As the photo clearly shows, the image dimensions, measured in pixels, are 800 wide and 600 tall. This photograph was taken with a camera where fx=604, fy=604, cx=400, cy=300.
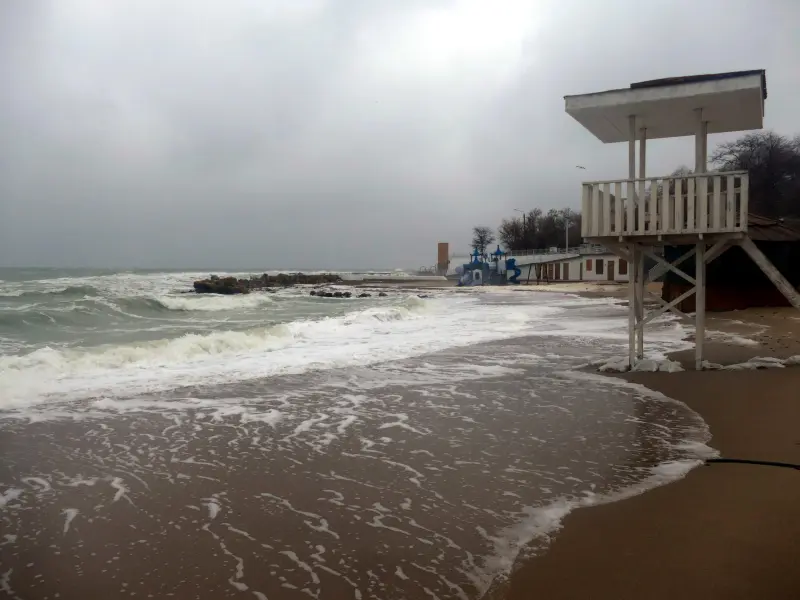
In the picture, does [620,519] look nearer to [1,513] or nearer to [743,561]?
[743,561]

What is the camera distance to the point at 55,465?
5.93 metres

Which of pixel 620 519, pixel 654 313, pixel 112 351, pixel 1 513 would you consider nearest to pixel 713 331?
Result: pixel 654 313

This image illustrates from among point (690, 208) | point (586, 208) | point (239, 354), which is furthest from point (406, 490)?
point (239, 354)

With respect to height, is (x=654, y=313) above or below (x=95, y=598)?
above

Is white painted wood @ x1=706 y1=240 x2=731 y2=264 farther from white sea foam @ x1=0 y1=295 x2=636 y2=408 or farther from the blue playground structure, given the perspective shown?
the blue playground structure

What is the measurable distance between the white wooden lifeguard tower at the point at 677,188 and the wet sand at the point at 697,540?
4.12 m

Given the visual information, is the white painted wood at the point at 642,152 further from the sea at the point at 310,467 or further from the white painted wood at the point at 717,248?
the sea at the point at 310,467

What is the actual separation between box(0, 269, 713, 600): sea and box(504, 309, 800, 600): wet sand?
22cm

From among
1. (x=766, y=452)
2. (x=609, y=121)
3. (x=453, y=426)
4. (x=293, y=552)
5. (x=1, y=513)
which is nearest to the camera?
(x=293, y=552)

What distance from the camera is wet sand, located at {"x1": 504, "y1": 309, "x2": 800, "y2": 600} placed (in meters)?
3.37

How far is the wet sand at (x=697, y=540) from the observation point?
11.1 feet

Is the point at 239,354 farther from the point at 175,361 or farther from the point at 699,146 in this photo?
the point at 699,146

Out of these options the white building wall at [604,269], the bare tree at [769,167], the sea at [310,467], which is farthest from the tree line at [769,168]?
the sea at [310,467]

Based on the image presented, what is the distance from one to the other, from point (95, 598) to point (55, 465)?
3.02 metres
